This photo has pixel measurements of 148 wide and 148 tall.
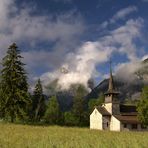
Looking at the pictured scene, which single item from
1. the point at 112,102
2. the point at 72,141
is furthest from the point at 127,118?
the point at 72,141

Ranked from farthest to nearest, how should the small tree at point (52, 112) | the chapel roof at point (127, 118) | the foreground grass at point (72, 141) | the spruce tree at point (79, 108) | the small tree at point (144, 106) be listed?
the spruce tree at point (79, 108) < the small tree at point (52, 112) < the chapel roof at point (127, 118) < the small tree at point (144, 106) < the foreground grass at point (72, 141)

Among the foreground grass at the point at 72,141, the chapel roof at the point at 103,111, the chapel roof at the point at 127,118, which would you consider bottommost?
the foreground grass at the point at 72,141

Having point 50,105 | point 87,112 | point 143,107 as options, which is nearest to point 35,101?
point 50,105

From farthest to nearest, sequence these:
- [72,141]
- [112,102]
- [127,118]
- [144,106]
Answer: [112,102] < [127,118] < [144,106] < [72,141]

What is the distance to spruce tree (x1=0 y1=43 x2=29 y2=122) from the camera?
1870 inches

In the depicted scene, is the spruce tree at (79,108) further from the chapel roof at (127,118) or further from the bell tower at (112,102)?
the chapel roof at (127,118)

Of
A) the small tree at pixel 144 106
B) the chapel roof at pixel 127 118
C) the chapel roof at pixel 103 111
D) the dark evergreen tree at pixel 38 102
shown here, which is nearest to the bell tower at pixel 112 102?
the chapel roof at pixel 103 111

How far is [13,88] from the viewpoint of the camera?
4834 centimetres

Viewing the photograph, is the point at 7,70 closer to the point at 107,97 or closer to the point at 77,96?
the point at 107,97

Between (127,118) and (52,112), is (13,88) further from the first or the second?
(52,112)

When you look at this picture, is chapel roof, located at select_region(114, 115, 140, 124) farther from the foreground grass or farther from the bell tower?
the foreground grass

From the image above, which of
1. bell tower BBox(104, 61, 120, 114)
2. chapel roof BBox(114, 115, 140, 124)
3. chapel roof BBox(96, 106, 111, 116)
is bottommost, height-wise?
chapel roof BBox(114, 115, 140, 124)

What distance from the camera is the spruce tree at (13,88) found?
47.5 metres

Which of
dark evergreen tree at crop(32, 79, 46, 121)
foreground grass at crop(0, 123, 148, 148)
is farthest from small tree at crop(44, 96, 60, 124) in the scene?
A: foreground grass at crop(0, 123, 148, 148)
